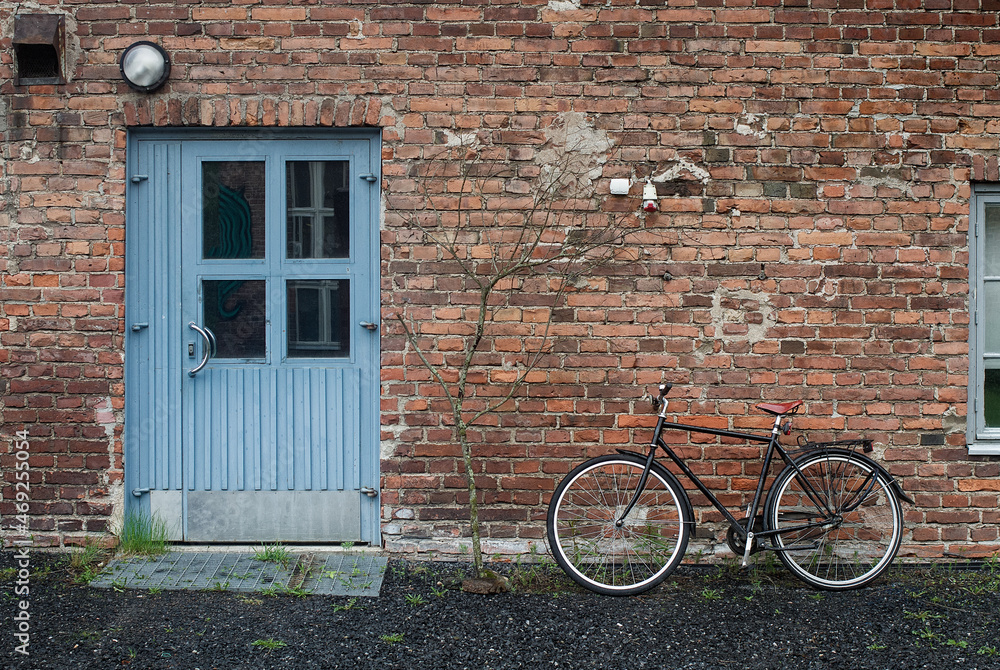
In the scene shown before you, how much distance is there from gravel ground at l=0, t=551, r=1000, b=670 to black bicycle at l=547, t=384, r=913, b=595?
0.14m

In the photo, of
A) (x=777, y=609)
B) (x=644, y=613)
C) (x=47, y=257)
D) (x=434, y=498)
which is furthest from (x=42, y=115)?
(x=777, y=609)

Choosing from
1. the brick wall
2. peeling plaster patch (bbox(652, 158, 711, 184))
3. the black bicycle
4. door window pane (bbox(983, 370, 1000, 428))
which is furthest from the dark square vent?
door window pane (bbox(983, 370, 1000, 428))

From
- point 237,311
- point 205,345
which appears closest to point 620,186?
point 237,311

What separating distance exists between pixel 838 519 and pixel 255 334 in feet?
10.7

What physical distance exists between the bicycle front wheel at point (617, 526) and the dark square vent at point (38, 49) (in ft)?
11.6

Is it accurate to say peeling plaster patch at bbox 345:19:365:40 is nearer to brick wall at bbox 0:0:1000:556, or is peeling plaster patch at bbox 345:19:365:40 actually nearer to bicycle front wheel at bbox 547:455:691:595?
brick wall at bbox 0:0:1000:556

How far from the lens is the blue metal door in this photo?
13.9 ft

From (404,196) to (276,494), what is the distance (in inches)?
71.5

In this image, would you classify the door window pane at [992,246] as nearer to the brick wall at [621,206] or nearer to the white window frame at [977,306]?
the white window frame at [977,306]

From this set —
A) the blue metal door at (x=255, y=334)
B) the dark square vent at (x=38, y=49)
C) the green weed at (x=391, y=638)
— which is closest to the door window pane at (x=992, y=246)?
the blue metal door at (x=255, y=334)

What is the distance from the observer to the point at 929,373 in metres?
4.21

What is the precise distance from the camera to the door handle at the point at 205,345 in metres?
4.23

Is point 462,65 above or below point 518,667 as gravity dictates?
above

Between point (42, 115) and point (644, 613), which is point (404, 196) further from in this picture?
point (644, 613)
